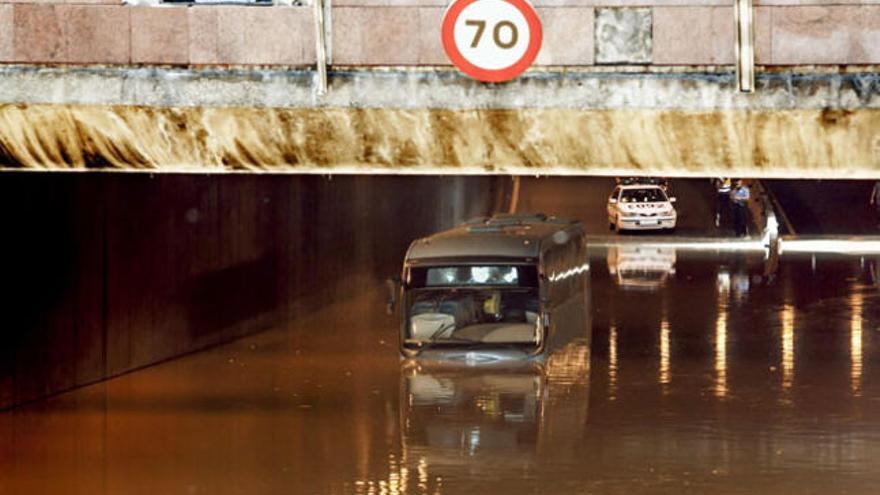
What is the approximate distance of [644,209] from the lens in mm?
51281

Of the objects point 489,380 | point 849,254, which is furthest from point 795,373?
point 849,254

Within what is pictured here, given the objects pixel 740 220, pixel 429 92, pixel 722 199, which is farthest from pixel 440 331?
pixel 722 199

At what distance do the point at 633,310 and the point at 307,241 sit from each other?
258 inches

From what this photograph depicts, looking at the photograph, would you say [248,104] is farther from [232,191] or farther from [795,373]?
[232,191]

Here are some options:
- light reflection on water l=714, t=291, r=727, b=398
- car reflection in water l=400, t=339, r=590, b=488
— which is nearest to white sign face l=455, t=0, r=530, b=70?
car reflection in water l=400, t=339, r=590, b=488

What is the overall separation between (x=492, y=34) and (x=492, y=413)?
11.8 metres

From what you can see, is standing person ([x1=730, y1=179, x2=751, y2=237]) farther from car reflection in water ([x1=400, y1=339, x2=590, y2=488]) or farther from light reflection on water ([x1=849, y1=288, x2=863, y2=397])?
car reflection in water ([x1=400, y1=339, x2=590, y2=488])

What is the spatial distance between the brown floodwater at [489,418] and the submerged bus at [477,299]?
1.40ft

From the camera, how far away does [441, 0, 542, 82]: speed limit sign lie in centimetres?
1138

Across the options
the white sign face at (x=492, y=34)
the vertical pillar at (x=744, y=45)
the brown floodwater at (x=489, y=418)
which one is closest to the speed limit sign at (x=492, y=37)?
the white sign face at (x=492, y=34)

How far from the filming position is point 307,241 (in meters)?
33.4

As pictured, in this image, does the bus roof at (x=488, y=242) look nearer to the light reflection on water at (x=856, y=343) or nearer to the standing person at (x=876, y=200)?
the light reflection on water at (x=856, y=343)

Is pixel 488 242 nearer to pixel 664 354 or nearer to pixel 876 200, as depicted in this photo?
pixel 664 354

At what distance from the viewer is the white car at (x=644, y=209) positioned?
2020 inches
